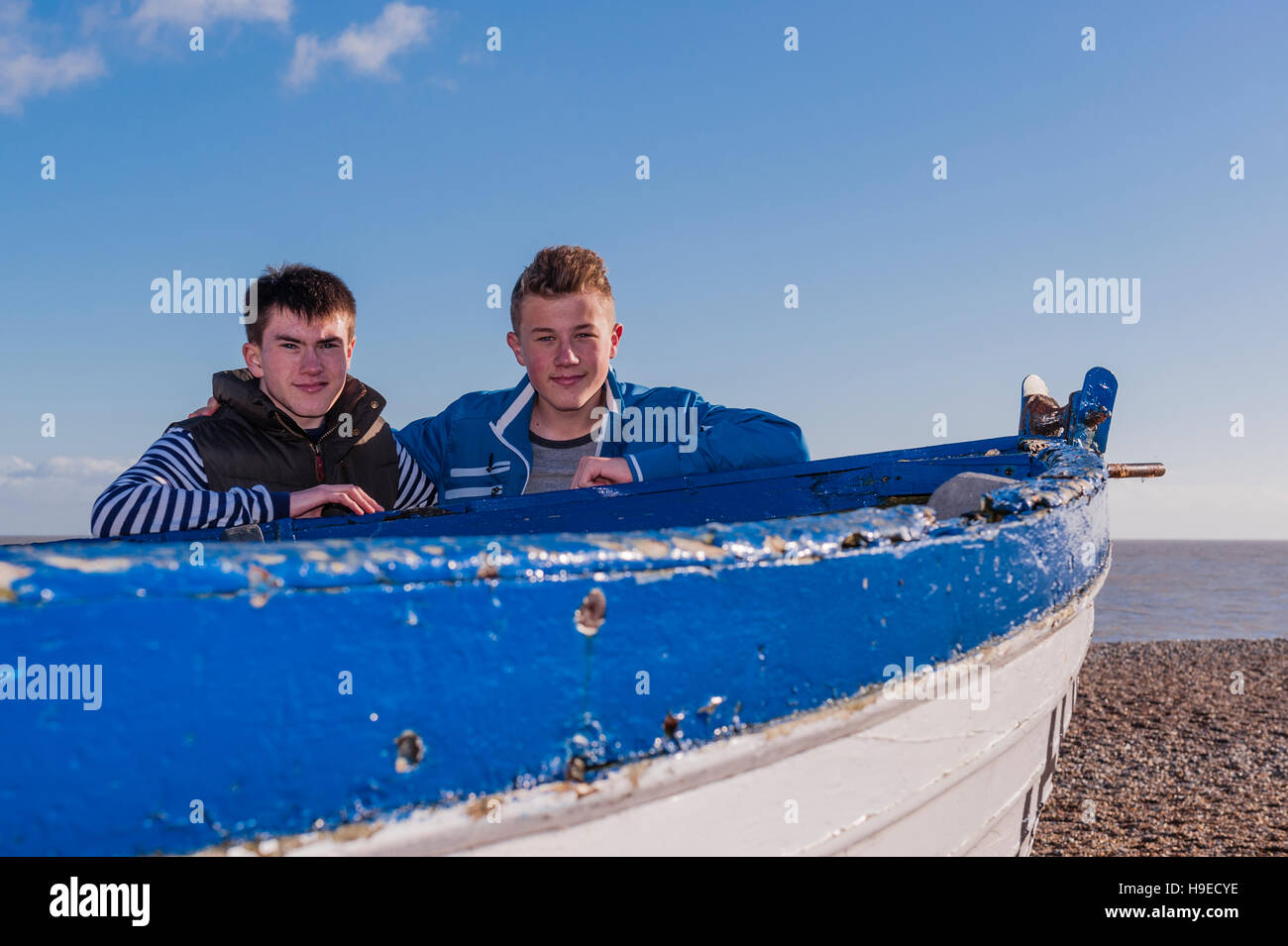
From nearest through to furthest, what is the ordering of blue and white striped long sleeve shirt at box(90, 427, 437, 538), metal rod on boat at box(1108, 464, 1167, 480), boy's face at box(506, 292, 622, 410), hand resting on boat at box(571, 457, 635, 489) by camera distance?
blue and white striped long sleeve shirt at box(90, 427, 437, 538) → hand resting on boat at box(571, 457, 635, 489) → boy's face at box(506, 292, 622, 410) → metal rod on boat at box(1108, 464, 1167, 480)

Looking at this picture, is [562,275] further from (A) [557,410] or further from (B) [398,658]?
(B) [398,658]

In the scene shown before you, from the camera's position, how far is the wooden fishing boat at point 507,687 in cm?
83

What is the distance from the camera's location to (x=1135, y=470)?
4.93 m

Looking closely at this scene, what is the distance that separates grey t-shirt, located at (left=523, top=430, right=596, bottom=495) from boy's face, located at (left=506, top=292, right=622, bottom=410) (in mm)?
195

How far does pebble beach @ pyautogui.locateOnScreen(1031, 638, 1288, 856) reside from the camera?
21.8ft

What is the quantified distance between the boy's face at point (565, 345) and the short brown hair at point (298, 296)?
2.70 ft

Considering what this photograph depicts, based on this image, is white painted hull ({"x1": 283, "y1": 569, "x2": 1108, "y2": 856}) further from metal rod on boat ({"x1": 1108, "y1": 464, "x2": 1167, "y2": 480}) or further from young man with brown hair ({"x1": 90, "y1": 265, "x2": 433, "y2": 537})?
metal rod on boat ({"x1": 1108, "y1": 464, "x2": 1167, "y2": 480})

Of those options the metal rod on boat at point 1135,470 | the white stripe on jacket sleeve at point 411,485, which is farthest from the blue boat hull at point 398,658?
the metal rod on boat at point 1135,470

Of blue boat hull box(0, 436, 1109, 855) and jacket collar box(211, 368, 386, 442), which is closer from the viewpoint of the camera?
blue boat hull box(0, 436, 1109, 855)

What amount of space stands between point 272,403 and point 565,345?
4.11 feet

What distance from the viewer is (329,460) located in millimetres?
3578

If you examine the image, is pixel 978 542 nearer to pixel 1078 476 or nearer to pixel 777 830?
pixel 777 830

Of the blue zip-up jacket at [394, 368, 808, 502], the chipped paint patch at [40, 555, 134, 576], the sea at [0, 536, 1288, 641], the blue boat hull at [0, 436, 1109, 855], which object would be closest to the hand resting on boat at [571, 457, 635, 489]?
the blue zip-up jacket at [394, 368, 808, 502]

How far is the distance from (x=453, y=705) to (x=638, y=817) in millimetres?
→ 319
